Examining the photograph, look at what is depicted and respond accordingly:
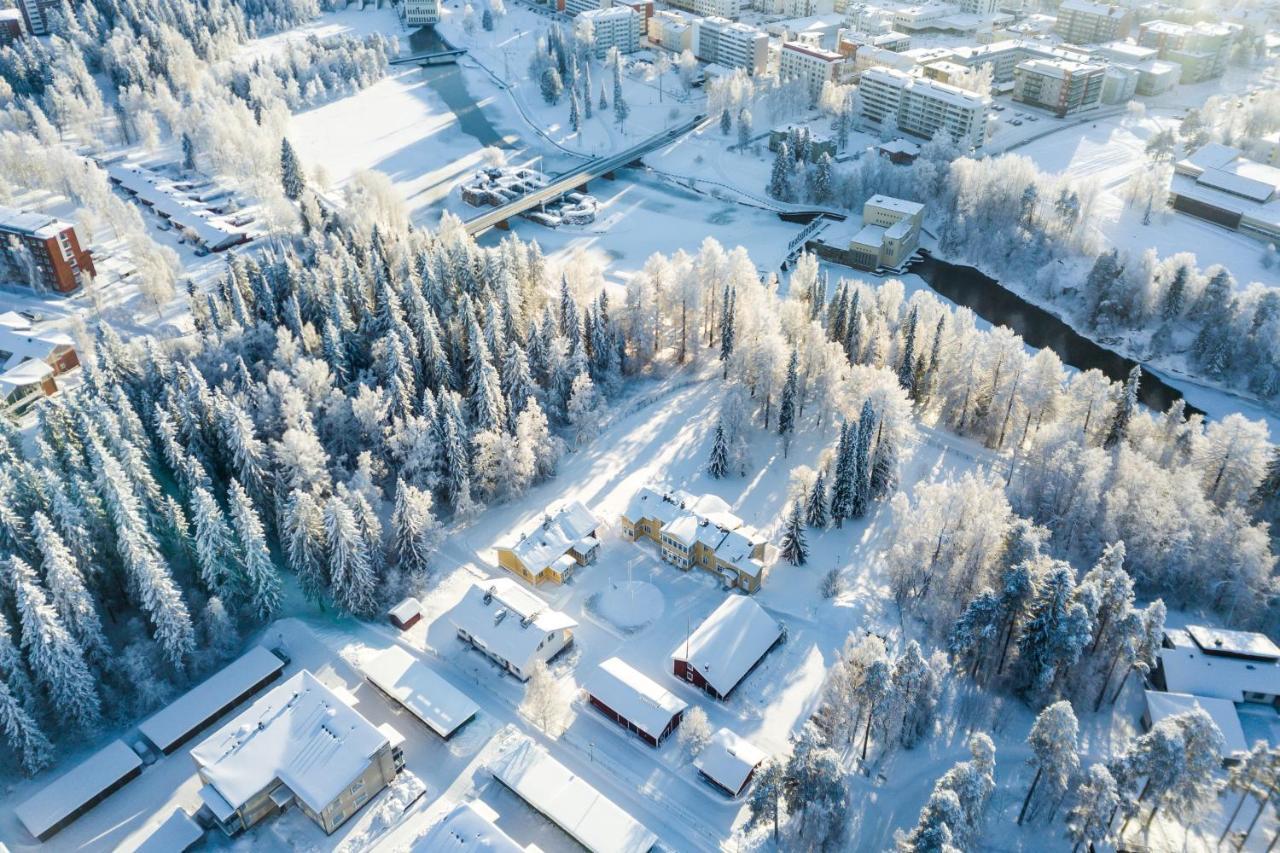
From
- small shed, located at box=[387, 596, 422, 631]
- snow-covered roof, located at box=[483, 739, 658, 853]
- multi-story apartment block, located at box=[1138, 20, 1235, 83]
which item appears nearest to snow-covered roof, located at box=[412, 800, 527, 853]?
snow-covered roof, located at box=[483, 739, 658, 853]

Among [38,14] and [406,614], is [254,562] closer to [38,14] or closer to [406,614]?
[406,614]

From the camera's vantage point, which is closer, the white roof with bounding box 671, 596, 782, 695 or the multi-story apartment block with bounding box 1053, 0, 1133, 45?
the white roof with bounding box 671, 596, 782, 695

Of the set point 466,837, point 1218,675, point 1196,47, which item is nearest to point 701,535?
point 466,837

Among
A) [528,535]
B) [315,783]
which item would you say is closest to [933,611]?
[528,535]

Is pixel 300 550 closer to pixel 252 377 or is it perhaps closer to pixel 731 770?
pixel 252 377

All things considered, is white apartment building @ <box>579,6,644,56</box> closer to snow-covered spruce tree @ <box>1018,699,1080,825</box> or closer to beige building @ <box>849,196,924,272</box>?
beige building @ <box>849,196,924,272</box>

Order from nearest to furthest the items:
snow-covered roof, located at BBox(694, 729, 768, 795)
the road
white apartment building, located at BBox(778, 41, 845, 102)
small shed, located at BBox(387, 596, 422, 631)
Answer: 1. snow-covered roof, located at BBox(694, 729, 768, 795)
2. small shed, located at BBox(387, 596, 422, 631)
3. the road
4. white apartment building, located at BBox(778, 41, 845, 102)

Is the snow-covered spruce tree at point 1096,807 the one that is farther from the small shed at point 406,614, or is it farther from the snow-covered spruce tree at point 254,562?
the snow-covered spruce tree at point 254,562
